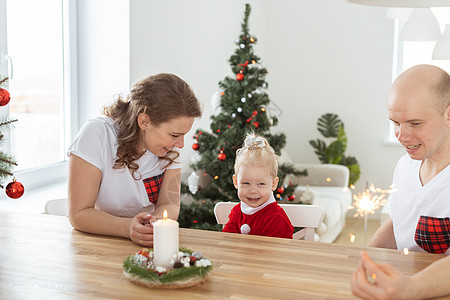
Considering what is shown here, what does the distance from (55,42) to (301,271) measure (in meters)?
2.40

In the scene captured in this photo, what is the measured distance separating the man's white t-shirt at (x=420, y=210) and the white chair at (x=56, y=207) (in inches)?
50.6

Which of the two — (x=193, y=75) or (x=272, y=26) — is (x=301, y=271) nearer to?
(x=193, y=75)

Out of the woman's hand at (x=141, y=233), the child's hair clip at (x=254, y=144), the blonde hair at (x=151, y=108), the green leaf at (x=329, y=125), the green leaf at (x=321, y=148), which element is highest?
the blonde hair at (x=151, y=108)

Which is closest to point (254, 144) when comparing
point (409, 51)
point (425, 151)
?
point (425, 151)

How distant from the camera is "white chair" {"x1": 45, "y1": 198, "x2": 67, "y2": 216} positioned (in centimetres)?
213

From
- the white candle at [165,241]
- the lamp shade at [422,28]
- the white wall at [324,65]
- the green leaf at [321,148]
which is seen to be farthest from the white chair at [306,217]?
the green leaf at [321,148]

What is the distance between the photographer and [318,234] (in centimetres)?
416

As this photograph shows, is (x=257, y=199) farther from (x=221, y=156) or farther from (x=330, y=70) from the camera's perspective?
(x=330, y=70)

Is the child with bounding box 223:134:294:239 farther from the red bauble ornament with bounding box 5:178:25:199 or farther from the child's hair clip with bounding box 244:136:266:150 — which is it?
the red bauble ornament with bounding box 5:178:25:199

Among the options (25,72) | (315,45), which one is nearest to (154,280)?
(25,72)

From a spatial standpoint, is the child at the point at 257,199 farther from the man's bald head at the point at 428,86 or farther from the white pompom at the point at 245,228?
the man's bald head at the point at 428,86

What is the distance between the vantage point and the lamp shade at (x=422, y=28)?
3.97 meters

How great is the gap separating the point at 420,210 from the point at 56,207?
139cm

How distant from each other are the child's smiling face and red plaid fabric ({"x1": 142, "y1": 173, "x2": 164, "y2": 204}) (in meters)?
0.31
